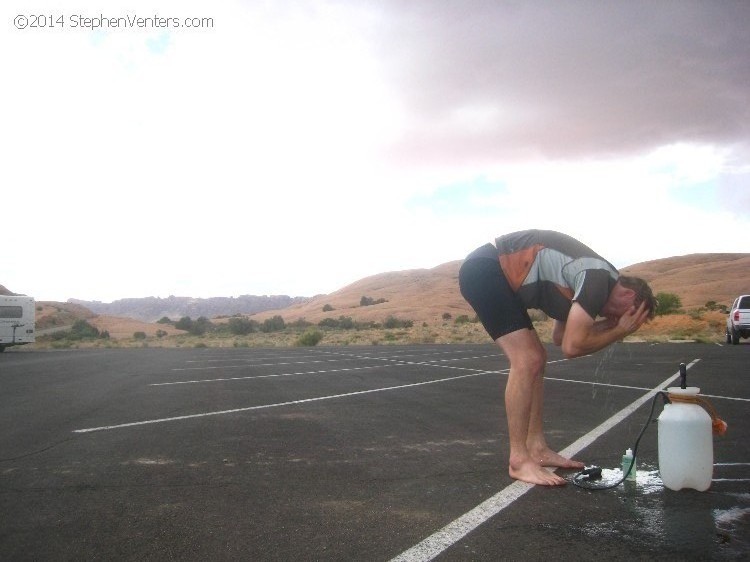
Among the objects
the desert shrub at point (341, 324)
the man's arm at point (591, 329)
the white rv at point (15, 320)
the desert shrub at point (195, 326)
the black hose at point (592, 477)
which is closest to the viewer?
the man's arm at point (591, 329)

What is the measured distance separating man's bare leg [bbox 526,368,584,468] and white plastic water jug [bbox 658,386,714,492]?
2.16 ft

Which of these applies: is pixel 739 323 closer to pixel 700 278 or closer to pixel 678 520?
pixel 678 520

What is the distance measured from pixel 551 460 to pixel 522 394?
0.64 m

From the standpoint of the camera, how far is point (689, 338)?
89.1 feet

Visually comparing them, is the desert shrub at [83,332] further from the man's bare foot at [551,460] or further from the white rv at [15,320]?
the man's bare foot at [551,460]

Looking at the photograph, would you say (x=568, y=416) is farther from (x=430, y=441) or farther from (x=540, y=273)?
(x=540, y=273)

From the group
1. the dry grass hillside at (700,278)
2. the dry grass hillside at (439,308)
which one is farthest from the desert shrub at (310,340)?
the dry grass hillside at (700,278)

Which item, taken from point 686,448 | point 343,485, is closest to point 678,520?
point 686,448

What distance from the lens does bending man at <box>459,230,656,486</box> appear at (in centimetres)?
373

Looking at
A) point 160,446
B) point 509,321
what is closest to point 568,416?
point 509,321

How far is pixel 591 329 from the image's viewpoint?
3.72m

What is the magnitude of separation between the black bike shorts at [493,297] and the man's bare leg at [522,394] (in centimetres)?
7

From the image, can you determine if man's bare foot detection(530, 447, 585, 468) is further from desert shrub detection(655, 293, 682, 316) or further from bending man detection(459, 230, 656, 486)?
desert shrub detection(655, 293, 682, 316)

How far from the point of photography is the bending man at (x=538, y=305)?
3.73m
